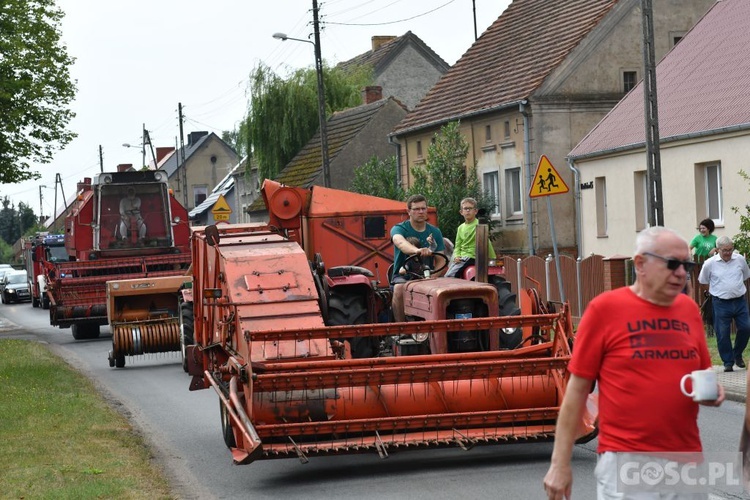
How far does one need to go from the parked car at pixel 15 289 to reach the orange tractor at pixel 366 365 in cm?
5188

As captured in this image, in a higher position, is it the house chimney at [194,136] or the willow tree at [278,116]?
the house chimney at [194,136]

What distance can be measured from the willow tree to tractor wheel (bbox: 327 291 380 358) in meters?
43.7

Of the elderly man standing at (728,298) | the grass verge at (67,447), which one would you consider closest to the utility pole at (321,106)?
the grass verge at (67,447)

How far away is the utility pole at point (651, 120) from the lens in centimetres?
2072

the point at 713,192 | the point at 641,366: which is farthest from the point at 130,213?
the point at 641,366

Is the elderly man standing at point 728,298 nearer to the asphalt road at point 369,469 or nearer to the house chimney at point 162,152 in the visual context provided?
the asphalt road at point 369,469

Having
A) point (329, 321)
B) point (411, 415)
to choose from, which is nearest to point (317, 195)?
point (329, 321)

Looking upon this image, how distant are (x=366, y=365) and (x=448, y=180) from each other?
28.6 meters

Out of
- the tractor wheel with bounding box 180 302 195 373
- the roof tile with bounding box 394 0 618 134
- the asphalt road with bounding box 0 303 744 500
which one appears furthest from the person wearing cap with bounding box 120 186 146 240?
the asphalt road with bounding box 0 303 744 500

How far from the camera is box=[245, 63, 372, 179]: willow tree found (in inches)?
2196

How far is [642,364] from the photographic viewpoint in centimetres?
536

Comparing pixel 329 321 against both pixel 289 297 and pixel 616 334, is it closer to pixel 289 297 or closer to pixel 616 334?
pixel 289 297

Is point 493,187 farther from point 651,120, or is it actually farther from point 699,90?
point 651,120

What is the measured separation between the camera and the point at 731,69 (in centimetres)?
2881
